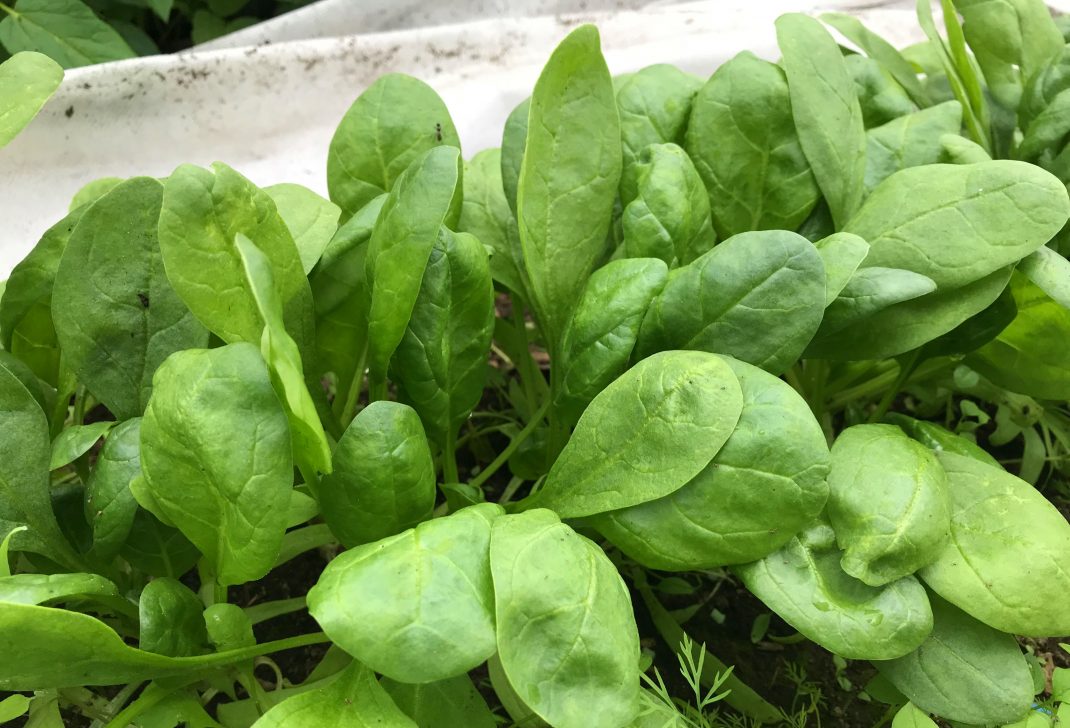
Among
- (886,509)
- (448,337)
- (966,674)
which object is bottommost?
(966,674)

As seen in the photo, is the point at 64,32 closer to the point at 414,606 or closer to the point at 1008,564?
the point at 414,606

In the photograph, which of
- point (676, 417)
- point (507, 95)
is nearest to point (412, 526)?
point (676, 417)

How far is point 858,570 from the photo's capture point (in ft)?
1.89

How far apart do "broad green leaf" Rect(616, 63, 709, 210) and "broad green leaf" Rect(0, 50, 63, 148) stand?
17.8 inches

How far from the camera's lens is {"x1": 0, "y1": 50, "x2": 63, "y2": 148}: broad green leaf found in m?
0.66

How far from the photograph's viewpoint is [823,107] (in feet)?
2.43

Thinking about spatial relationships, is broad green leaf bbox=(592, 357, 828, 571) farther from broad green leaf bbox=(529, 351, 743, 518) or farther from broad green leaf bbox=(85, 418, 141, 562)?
broad green leaf bbox=(85, 418, 141, 562)

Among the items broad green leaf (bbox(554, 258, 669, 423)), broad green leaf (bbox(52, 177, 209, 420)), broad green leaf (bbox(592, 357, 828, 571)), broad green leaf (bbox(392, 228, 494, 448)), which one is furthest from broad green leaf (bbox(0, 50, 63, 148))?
broad green leaf (bbox(592, 357, 828, 571))

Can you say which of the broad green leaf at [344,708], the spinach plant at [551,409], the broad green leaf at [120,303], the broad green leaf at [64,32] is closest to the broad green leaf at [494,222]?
the spinach plant at [551,409]

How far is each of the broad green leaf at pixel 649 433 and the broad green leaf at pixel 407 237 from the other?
0.50 feet

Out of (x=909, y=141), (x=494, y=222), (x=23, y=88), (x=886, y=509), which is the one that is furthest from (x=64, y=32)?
(x=886, y=509)

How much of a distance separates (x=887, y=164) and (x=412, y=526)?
1.76 ft

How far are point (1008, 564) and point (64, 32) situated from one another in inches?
47.0

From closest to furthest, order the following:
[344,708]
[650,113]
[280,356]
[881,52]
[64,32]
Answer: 1. [280,356]
2. [344,708]
3. [650,113]
4. [881,52]
5. [64,32]
